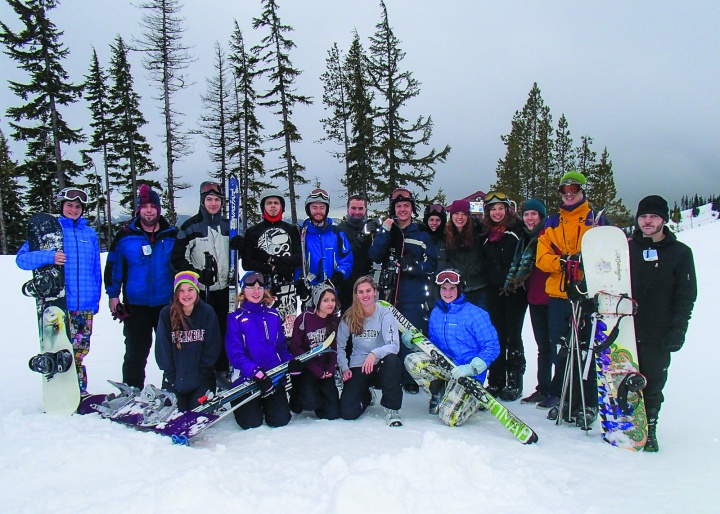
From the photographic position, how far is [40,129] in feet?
73.6

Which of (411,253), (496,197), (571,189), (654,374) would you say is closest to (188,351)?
(411,253)

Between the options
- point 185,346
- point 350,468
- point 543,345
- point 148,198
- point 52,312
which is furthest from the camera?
point 543,345

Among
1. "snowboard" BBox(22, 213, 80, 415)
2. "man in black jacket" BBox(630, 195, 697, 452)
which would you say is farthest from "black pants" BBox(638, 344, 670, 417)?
"snowboard" BBox(22, 213, 80, 415)

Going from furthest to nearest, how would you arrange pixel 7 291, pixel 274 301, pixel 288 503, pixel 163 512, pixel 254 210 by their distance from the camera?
pixel 254 210
pixel 7 291
pixel 274 301
pixel 288 503
pixel 163 512

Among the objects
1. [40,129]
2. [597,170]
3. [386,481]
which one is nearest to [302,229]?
[386,481]

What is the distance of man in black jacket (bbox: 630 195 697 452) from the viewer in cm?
349

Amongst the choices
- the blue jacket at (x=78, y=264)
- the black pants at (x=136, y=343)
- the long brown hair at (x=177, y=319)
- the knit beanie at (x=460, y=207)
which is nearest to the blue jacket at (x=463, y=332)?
the knit beanie at (x=460, y=207)

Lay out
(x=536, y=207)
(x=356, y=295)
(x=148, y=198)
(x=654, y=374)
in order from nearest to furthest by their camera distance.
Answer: (x=654, y=374) → (x=356, y=295) → (x=148, y=198) → (x=536, y=207)

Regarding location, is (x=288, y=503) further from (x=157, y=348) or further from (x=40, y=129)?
(x=40, y=129)

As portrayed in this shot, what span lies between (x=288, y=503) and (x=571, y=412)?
2.95 metres

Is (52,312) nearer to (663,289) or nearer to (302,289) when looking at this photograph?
(302,289)

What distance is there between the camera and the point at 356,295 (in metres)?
4.35

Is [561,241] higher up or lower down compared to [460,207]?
lower down

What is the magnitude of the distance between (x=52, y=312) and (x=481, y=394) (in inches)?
164
